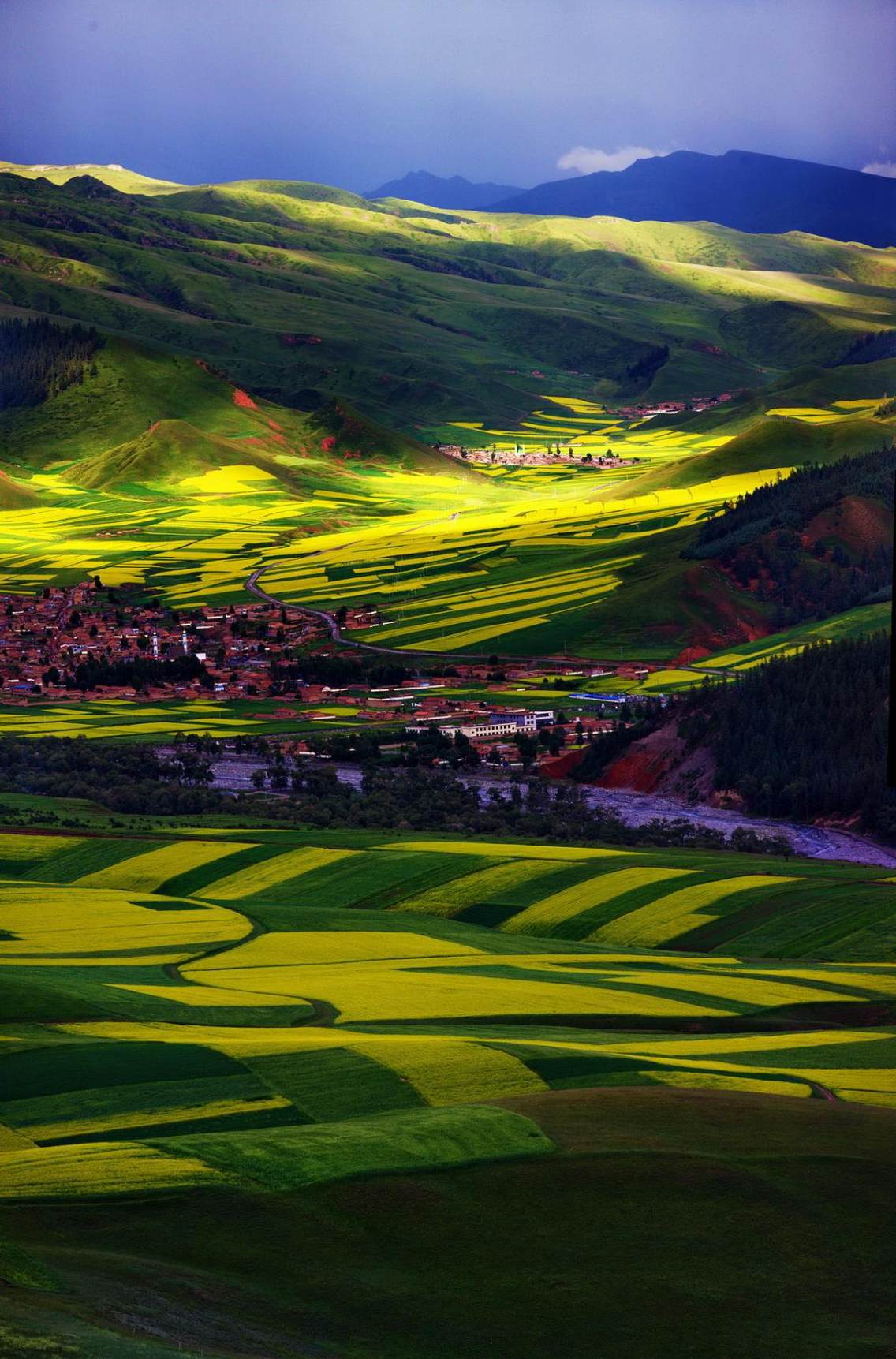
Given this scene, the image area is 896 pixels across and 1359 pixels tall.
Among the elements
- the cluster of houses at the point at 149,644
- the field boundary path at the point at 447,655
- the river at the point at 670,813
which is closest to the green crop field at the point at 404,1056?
the river at the point at 670,813

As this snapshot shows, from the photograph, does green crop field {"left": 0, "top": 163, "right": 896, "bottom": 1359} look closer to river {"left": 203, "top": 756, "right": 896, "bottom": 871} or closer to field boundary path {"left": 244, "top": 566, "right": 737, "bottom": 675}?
river {"left": 203, "top": 756, "right": 896, "bottom": 871}

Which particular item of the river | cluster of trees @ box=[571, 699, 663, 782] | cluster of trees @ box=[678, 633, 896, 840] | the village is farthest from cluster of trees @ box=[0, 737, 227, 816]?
cluster of trees @ box=[678, 633, 896, 840]

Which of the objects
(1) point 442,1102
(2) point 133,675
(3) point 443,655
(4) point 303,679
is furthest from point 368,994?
(3) point 443,655

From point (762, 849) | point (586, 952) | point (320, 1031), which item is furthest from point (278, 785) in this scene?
point (320, 1031)

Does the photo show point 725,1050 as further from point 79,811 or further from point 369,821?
point 79,811

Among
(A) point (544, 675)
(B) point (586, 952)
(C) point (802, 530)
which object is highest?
(C) point (802, 530)

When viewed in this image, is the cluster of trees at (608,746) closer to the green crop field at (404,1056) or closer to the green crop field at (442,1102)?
the green crop field at (442,1102)
